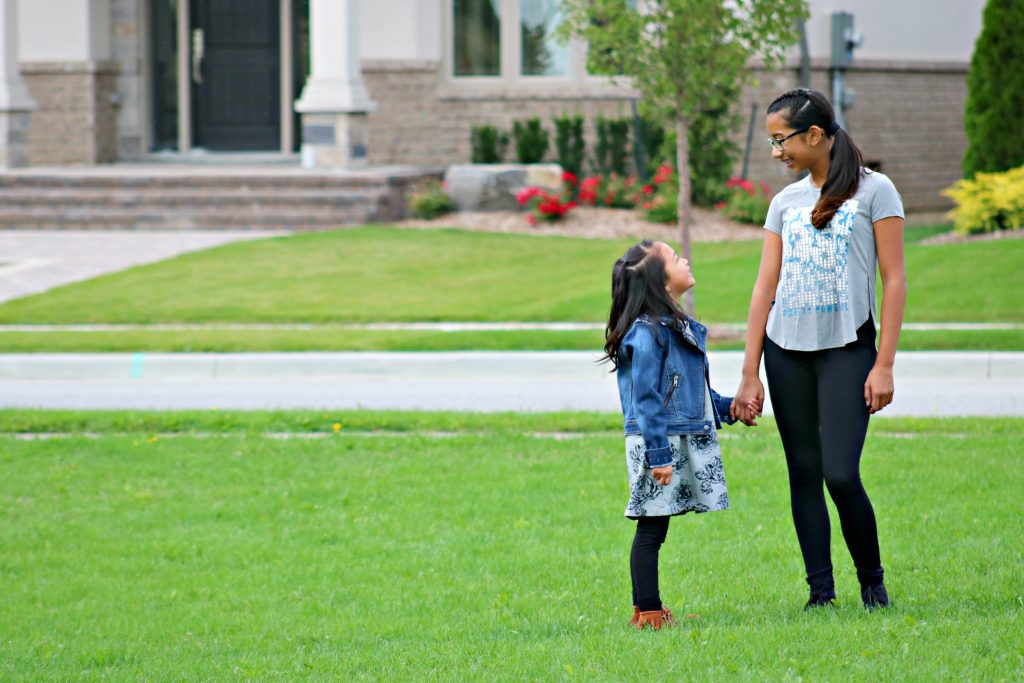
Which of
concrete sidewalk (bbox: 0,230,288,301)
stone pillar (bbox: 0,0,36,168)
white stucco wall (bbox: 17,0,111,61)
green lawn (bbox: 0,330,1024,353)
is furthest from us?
white stucco wall (bbox: 17,0,111,61)

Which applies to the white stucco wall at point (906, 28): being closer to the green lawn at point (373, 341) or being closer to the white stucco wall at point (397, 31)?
the white stucco wall at point (397, 31)

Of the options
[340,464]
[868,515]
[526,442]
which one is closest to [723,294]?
[526,442]

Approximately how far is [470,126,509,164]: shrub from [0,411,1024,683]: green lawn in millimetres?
13331

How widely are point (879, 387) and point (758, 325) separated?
0.43 meters

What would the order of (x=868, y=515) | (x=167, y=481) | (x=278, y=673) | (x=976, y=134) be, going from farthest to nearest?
1. (x=976, y=134)
2. (x=167, y=481)
3. (x=868, y=515)
4. (x=278, y=673)

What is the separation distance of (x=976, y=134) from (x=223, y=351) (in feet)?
36.0

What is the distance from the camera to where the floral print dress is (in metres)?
4.27

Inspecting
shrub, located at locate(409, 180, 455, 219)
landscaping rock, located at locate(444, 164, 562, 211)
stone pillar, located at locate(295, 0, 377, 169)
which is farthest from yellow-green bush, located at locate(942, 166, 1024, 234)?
stone pillar, located at locate(295, 0, 377, 169)

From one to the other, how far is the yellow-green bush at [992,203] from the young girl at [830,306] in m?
12.8

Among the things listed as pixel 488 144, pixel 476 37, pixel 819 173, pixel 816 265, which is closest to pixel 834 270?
pixel 816 265

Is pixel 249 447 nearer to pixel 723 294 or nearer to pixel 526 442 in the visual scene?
pixel 526 442

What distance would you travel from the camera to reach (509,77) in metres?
21.7

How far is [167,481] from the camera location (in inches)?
268

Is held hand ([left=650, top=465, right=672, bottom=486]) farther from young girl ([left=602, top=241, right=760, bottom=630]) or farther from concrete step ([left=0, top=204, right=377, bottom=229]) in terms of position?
concrete step ([left=0, top=204, right=377, bottom=229])
